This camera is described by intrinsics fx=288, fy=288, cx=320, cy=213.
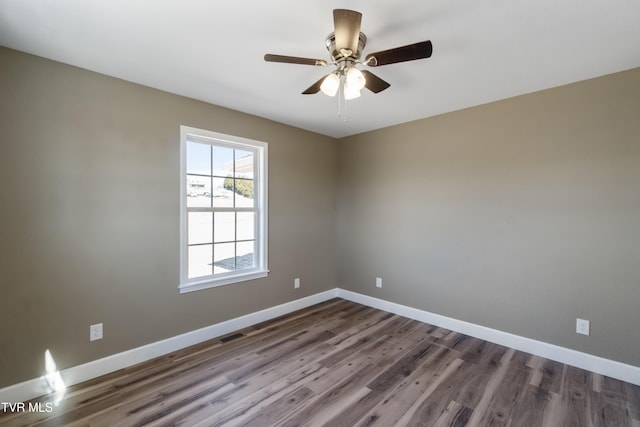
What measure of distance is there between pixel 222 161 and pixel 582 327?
3763mm

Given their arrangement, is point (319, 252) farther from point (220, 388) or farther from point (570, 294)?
point (570, 294)

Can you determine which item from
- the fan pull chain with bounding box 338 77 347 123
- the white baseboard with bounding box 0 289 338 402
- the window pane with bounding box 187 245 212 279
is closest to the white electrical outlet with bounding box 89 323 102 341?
the white baseboard with bounding box 0 289 338 402

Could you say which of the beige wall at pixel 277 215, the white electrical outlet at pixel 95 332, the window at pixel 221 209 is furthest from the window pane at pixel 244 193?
the white electrical outlet at pixel 95 332

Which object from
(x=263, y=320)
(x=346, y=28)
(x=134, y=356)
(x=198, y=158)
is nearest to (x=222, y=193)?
(x=198, y=158)

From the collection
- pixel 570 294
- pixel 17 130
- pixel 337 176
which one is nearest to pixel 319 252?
pixel 337 176

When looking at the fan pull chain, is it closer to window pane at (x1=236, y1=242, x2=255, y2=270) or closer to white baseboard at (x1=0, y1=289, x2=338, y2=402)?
window pane at (x1=236, y1=242, x2=255, y2=270)

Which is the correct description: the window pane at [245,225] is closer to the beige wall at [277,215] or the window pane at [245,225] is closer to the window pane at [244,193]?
the window pane at [244,193]

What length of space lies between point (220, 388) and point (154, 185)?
1.82 m

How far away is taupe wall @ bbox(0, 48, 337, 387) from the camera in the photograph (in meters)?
2.02

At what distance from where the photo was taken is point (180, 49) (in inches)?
79.9

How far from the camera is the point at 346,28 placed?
4.71 feet

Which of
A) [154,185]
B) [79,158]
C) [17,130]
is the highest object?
[17,130]

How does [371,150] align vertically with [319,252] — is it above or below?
above

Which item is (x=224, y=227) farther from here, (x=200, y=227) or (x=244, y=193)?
(x=244, y=193)
